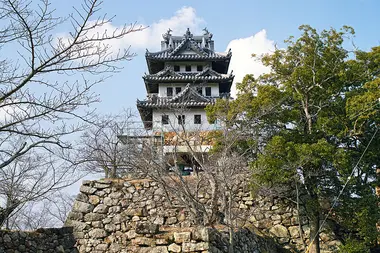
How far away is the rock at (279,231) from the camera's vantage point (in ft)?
38.0

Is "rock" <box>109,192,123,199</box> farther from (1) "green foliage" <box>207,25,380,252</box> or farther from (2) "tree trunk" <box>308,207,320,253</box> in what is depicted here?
(2) "tree trunk" <box>308,207,320,253</box>

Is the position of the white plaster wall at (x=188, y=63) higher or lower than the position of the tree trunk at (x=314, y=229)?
higher

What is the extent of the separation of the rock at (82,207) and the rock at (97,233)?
65 centimetres

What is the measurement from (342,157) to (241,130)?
276cm

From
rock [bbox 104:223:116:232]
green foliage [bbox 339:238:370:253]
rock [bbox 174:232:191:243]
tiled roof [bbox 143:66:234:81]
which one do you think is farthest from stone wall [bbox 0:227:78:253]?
tiled roof [bbox 143:66:234:81]

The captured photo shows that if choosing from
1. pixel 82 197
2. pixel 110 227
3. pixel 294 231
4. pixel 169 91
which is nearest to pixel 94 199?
pixel 82 197

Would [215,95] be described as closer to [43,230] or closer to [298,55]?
[298,55]

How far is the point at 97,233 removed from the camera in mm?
10297

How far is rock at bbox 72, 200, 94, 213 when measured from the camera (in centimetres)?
1068

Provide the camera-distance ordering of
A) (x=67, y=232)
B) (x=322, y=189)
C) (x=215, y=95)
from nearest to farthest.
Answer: (x=67, y=232) → (x=322, y=189) → (x=215, y=95)

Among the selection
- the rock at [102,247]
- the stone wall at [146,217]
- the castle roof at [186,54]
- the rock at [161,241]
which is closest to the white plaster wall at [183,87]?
the castle roof at [186,54]

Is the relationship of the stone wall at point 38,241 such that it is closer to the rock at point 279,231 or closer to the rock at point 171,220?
the rock at point 171,220

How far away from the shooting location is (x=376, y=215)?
993cm

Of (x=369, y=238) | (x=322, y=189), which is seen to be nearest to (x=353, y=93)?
(x=322, y=189)
